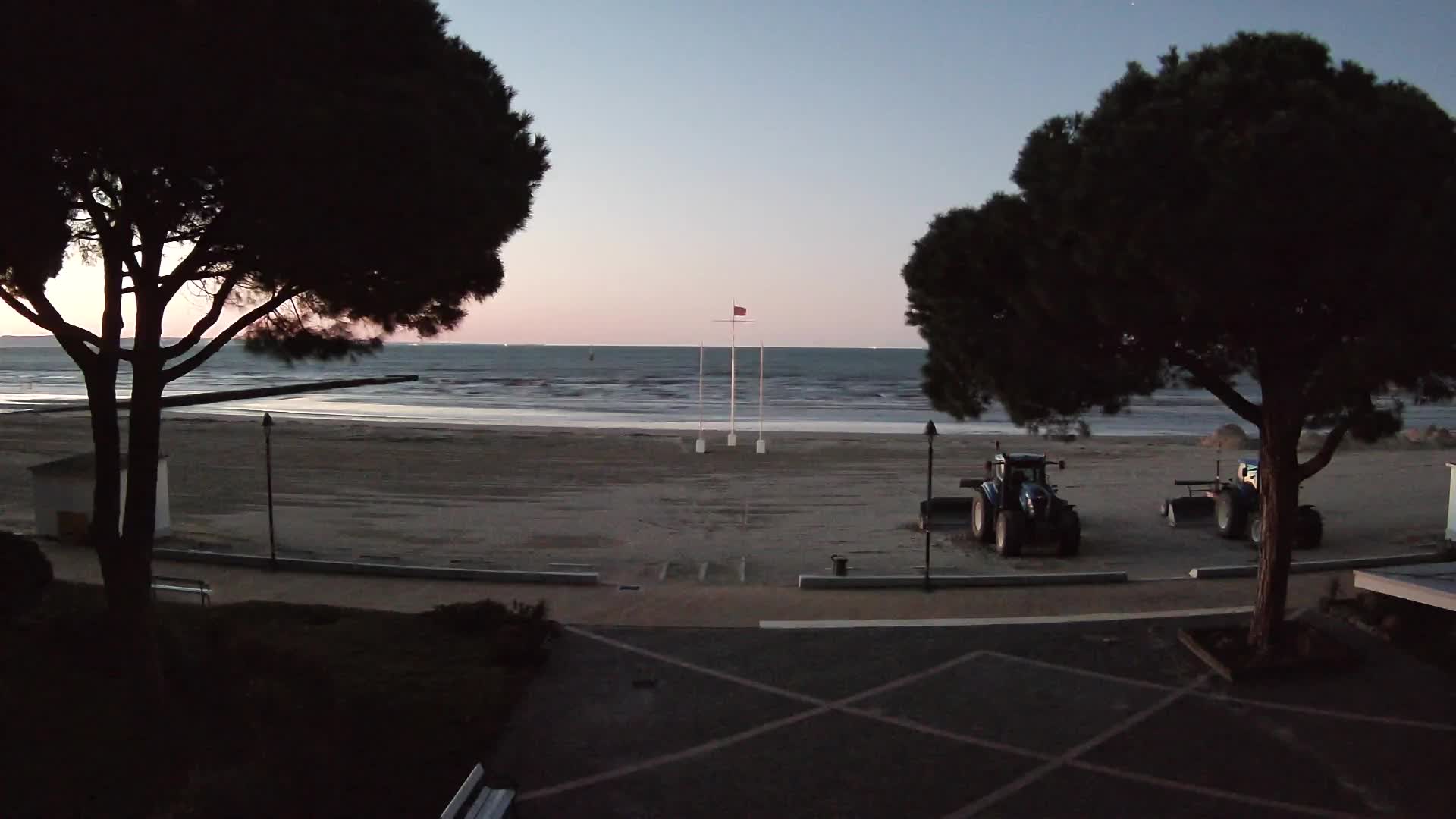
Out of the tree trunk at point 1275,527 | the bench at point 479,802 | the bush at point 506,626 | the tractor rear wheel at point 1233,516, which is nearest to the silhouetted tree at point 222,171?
the bench at point 479,802

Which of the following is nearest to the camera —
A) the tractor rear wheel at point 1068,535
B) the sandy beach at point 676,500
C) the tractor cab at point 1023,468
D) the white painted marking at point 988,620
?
the white painted marking at point 988,620

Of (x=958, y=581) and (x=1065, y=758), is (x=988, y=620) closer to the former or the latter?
(x=958, y=581)

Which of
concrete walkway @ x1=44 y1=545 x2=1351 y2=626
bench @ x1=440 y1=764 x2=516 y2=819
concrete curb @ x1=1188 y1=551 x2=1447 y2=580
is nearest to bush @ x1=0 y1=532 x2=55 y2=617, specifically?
concrete walkway @ x1=44 y1=545 x2=1351 y2=626

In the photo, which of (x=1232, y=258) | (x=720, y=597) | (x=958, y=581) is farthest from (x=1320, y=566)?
(x=1232, y=258)

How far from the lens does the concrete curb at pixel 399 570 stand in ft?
38.8

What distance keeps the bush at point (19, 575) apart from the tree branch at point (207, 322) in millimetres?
1968

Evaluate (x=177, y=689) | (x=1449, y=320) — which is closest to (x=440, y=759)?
(x=177, y=689)

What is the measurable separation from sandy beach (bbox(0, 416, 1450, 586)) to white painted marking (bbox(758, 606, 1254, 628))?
115 inches

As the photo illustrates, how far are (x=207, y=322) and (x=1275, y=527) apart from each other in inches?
323

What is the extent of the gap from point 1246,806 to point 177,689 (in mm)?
6583

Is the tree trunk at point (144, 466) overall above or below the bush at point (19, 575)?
above

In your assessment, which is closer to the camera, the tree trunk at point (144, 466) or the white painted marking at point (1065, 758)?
the white painted marking at point (1065, 758)

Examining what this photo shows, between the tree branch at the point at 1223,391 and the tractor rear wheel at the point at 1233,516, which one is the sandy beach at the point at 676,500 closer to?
the tractor rear wheel at the point at 1233,516

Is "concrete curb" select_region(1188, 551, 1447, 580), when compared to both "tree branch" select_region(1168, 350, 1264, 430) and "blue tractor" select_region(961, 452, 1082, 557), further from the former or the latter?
"tree branch" select_region(1168, 350, 1264, 430)
